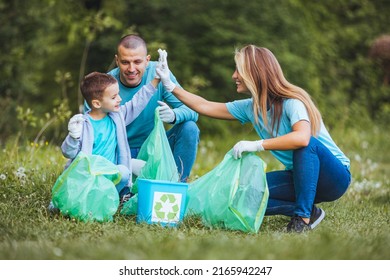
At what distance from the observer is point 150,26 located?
9.61 meters

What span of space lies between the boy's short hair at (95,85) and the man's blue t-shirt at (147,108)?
1.22ft

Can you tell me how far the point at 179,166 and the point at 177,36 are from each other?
5.21 meters

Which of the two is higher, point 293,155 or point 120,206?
point 293,155

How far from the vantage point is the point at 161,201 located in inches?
148

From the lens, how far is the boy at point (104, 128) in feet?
12.9

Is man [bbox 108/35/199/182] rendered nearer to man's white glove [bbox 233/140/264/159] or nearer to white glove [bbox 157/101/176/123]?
white glove [bbox 157/101/176/123]

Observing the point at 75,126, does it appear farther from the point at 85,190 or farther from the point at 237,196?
the point at 237,196

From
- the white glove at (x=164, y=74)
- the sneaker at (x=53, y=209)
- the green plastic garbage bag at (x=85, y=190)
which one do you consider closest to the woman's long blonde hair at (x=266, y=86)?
the white glove at (x=164, y=74)

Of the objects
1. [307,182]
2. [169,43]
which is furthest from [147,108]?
[169,43]

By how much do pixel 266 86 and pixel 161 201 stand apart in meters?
0.92

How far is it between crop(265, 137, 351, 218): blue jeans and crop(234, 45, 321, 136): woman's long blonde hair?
0.56ft

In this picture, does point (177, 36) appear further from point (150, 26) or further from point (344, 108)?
point (344, 108)

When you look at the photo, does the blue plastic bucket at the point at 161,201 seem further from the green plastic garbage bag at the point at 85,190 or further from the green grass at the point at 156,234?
the green plastic garbage bag at the point at 85,190
